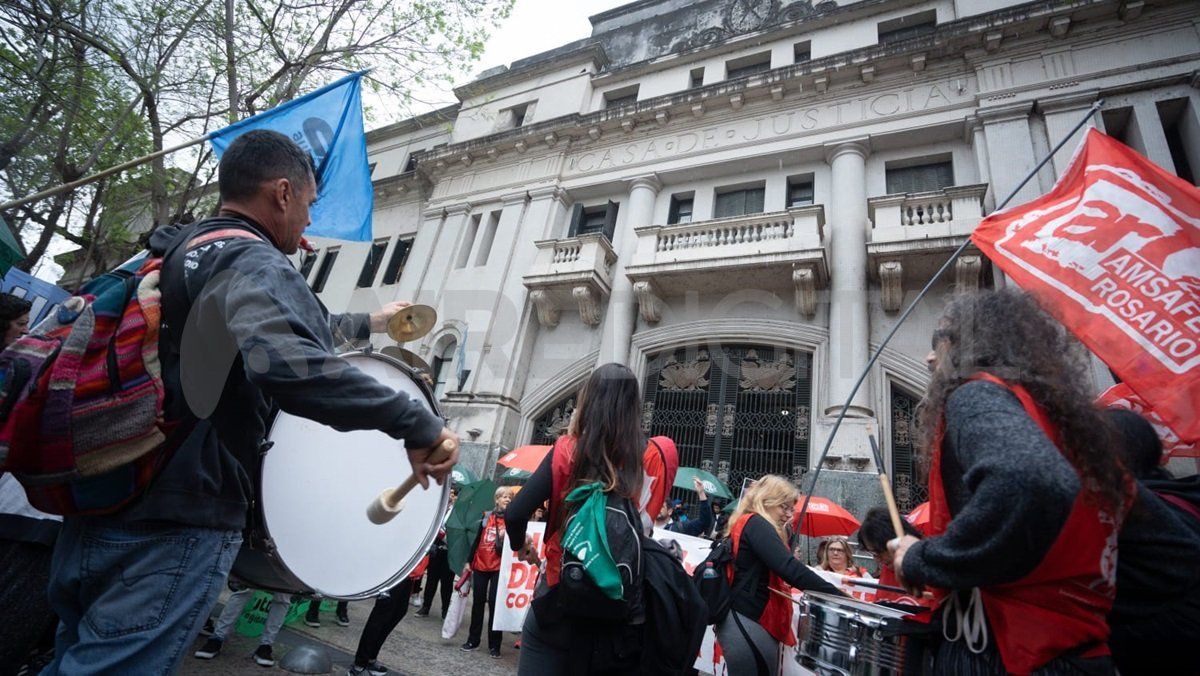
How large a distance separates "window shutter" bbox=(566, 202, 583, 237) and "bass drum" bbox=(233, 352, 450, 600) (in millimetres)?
11960

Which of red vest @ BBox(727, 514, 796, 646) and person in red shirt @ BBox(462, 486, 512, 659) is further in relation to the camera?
person in red shirt @ BBox(462, 486, 512, 659)

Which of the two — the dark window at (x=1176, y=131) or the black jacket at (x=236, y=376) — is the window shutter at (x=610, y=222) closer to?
the dark window at (x=1176, y=131)

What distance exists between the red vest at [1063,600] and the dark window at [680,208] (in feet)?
39.5

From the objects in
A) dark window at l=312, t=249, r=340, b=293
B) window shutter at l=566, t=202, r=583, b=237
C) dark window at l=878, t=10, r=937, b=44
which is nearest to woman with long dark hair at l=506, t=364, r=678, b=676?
window shutter at l=566, t=202, r=583, b=237

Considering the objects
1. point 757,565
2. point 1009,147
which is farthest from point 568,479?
point 1009,147

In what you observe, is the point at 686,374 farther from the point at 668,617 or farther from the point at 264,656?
the point at 668,617

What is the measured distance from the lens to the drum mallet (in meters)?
1.44

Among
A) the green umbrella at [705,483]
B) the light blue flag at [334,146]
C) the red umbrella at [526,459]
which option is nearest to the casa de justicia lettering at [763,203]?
the green umbrella at [705,483]

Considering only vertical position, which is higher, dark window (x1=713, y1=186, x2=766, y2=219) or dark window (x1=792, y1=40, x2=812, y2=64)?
dark window (x1=792, y1=40, x2=812, y2=64)

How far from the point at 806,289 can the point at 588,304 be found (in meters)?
4.76

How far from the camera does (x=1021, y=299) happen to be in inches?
70.8

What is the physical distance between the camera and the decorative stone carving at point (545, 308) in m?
12.6

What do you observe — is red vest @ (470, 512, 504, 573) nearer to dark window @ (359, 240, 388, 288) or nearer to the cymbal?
the cymbal

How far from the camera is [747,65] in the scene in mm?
13750
